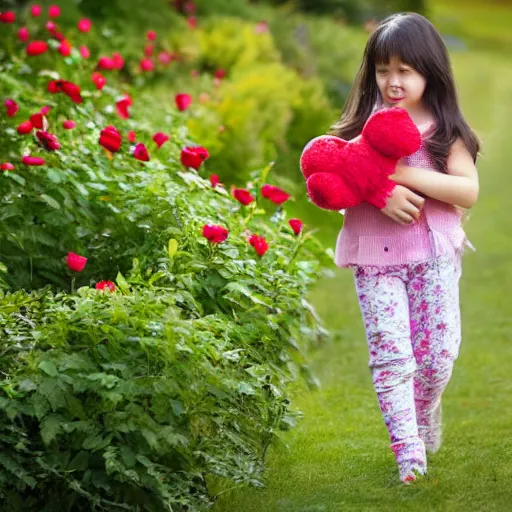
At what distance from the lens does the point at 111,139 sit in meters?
4.51

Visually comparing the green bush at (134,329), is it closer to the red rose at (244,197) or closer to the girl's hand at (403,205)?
the red rose at (244,197)

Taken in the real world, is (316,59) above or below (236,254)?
below

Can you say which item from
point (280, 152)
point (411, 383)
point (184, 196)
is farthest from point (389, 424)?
point (280, 152)

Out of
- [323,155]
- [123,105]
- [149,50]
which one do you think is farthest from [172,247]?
[149,50]

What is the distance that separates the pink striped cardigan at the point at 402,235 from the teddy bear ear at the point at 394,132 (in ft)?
0.62

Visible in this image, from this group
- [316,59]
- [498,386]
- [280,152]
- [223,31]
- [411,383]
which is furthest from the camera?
[316,59]

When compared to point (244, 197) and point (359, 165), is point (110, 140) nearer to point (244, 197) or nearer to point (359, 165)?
point (244, 197)

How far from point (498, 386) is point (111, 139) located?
93.4 inches

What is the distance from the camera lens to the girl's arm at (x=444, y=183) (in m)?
4.05

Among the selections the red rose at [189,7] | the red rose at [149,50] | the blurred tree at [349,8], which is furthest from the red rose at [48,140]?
the blurred tree at [349,8]

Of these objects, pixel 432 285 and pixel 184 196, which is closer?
pixel 432 285

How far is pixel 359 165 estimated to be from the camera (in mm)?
4020

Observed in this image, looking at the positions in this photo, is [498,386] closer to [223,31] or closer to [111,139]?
[111,139]

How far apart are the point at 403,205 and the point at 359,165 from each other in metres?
0.19
